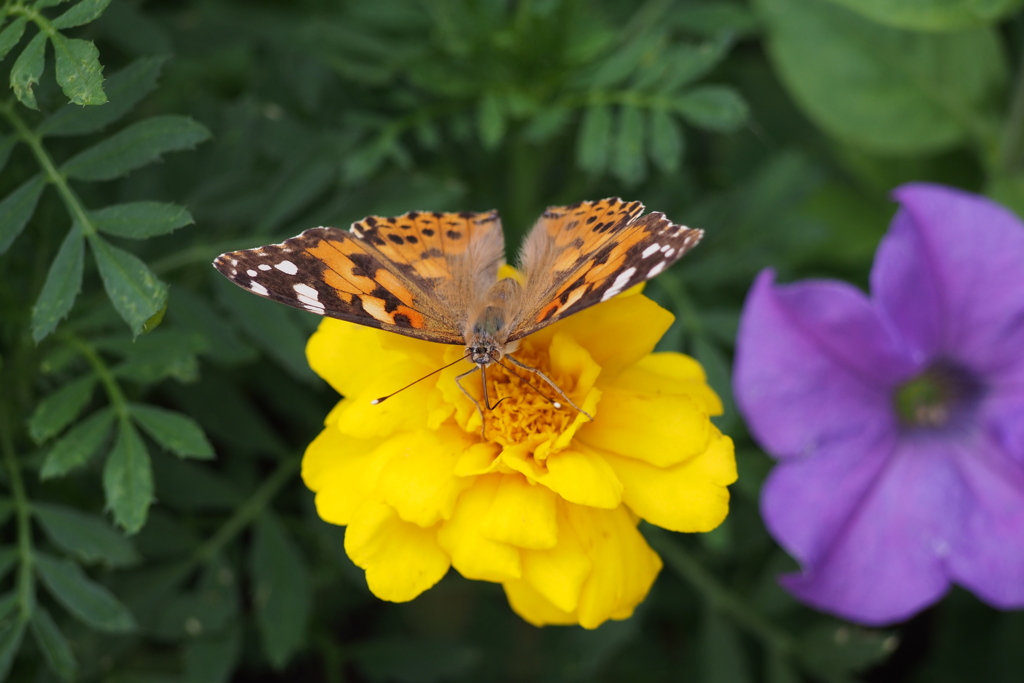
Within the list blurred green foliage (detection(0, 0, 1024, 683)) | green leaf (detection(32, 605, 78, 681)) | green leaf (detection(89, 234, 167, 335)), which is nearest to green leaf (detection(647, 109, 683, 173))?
blurred green foliage (detection(0, 0, 1024, 683))

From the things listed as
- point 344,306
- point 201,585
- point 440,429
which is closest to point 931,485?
point 440,429

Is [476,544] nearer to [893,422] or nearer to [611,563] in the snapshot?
[611,563]

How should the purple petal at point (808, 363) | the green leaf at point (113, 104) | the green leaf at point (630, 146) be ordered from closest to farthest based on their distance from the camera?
1. the green leaf at point (113, 104)
2. the purple petal at point (808, 363)
3. the green leaf at point (630, 146)

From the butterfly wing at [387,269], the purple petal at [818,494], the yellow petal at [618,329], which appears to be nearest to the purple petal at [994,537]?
the purple petal at [818,494]

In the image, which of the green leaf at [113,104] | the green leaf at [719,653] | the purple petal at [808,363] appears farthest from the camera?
the green leaf at [719,653]

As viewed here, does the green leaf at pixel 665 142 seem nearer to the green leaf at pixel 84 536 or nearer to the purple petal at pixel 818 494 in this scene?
the purple petal at pixel 818 494

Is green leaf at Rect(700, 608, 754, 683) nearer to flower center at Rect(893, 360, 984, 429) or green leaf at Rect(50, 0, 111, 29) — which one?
flower center at Rect(893, 360, 984, 429)

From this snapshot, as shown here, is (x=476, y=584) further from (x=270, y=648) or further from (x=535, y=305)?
(x=535, y=305)
